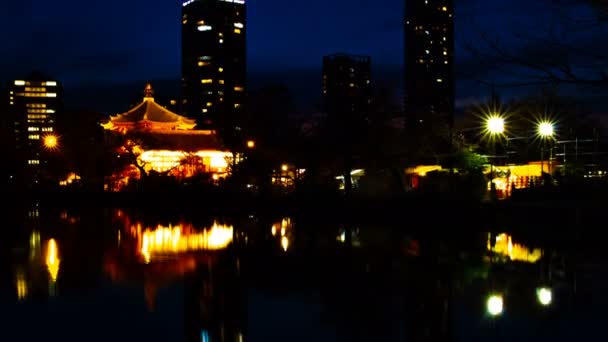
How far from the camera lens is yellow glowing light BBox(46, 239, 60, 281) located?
14.0 metres

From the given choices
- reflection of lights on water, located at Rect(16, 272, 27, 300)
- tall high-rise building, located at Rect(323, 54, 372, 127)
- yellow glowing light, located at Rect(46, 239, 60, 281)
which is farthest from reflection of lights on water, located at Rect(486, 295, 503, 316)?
tall high-rise building, located at Rect(323, 54, 372, 127)

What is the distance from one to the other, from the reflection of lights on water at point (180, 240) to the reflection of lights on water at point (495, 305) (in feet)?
27.3

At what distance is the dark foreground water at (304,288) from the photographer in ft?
29.2

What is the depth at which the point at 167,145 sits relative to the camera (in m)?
47.7

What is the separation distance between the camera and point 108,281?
12.8m

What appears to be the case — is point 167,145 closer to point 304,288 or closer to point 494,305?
point 304,288

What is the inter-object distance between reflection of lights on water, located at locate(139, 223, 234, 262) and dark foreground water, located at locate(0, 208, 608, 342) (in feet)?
0.31

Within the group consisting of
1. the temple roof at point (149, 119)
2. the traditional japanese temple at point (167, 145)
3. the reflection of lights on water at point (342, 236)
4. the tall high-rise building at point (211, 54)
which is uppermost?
the tall high-rise building at point (211, 54)

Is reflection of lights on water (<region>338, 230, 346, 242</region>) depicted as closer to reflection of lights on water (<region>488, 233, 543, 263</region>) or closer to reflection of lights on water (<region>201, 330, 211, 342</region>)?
reflection of lights on water (<region>488, 233, 543, 263</region>)

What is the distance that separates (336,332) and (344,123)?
86.8 ft

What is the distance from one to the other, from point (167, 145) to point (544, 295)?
3927 cm

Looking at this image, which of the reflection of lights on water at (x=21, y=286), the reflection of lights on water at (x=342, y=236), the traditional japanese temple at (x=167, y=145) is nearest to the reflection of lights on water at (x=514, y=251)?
the reflection of lights on water at (x=342, y=236)

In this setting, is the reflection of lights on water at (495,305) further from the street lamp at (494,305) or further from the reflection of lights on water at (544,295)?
the reflection of lights on water at (544,295)

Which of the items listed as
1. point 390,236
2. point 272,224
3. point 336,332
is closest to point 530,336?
point 336,332
